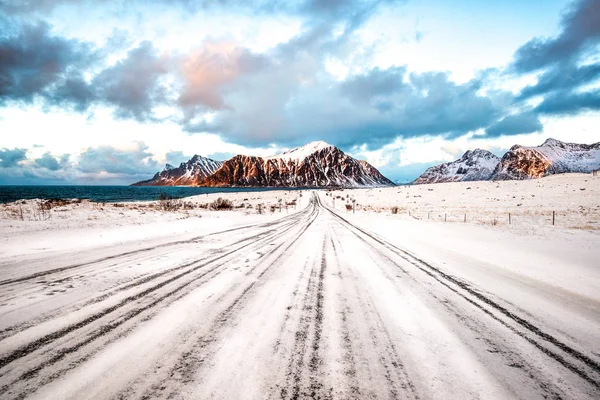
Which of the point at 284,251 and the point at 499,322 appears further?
the point at 284,251

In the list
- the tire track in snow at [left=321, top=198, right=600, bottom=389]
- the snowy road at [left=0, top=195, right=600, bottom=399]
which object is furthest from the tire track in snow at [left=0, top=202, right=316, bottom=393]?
the tire track in snow at [left=321, top=198, right=600, bottom=389]

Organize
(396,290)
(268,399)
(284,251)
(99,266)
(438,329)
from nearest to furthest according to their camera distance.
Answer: (268,399) < (438,329) < (396,290) < (99,266) < (284,251)

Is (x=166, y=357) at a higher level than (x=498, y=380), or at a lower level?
higher

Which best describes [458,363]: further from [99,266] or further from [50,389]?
[99,266]

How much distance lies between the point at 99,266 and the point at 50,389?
531 centimetres

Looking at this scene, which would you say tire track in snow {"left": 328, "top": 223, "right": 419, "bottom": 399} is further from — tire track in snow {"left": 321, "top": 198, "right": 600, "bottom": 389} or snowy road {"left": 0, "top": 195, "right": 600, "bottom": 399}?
tire track in snow {"left": 321, "top": 198, "right": 600, "bottom": 389}

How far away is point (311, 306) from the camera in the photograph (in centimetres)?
478

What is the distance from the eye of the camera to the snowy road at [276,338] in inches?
107

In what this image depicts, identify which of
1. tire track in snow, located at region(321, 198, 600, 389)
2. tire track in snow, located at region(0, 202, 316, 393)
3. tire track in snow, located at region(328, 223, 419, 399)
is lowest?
tire track in snow, located at region(321, 198, 600, 389)

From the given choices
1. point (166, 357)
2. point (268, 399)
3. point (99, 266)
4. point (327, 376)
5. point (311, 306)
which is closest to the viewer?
point (268, 399)

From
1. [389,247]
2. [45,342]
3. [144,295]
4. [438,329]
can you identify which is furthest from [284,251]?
[45,342]

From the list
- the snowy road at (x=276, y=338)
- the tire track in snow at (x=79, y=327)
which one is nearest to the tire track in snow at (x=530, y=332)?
the snowy road at (x=276, y=338)

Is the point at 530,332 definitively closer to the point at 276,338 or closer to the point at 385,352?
the point at 385,352

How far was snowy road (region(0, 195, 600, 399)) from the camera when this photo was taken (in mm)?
2715
